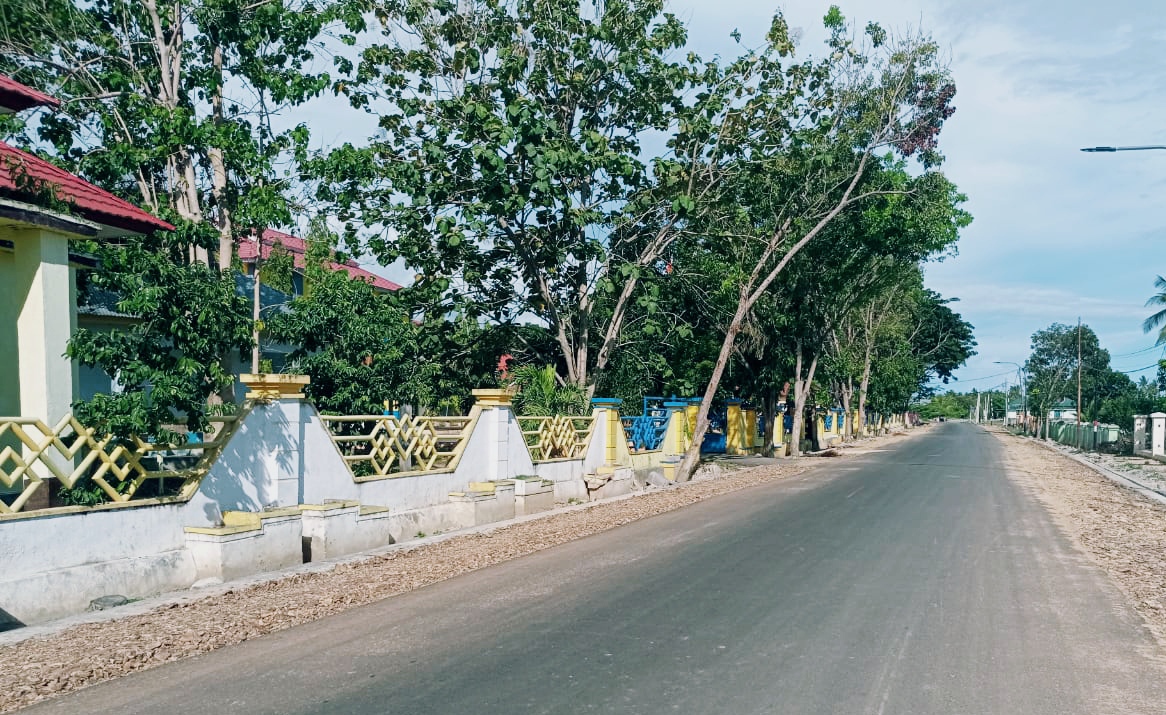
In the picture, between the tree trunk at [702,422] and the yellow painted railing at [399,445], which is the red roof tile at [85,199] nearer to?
the yellow painted railing at [399,445]

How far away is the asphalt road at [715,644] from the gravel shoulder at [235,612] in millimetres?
297

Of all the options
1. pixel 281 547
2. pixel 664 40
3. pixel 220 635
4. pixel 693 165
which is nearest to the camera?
pixel 220 635

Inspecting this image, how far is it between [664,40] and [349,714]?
18.2 meters

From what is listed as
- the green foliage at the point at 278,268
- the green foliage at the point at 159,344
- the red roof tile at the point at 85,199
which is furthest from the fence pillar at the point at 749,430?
the green foliage at the point at 159,344

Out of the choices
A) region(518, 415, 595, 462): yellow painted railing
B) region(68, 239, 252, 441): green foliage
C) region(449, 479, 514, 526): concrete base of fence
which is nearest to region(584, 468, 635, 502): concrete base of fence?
region(518, 415, 595, 462): yellow painted railing

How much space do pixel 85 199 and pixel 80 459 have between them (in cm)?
324

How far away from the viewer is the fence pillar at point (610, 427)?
795 inches

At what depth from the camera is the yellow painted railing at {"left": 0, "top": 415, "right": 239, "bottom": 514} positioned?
7.80 metres

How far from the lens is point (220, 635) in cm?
716

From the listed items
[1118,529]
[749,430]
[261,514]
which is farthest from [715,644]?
[749,430]

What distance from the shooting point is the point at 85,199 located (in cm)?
1090

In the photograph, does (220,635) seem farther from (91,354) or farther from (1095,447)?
(1095,447)

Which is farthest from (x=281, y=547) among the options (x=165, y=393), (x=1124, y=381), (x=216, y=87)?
(x=1124, y=381)

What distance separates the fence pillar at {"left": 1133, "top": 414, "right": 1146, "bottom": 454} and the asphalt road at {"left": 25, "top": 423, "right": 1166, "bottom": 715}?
32.8 meters
